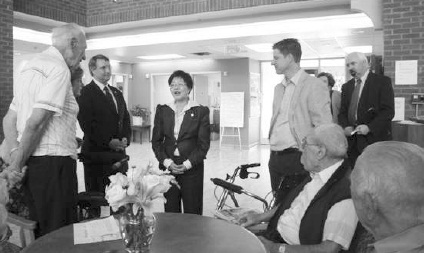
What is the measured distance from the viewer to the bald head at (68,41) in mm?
2645

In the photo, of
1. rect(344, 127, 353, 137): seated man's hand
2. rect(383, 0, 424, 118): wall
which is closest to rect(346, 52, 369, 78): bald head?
rect(344, 127, 353, 137): seated man's hand

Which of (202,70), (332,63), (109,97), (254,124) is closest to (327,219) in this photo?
(109,97)

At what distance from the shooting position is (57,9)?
7.89 meters

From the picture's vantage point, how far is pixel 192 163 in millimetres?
3480

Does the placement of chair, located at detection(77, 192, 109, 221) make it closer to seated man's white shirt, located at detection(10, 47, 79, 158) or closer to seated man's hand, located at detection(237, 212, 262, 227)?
seated man's white shirt, located at detection(10, 47, 79, 158)

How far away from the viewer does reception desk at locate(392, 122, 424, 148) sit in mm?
4171

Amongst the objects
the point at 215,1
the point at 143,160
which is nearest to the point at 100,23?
the point at 215,1

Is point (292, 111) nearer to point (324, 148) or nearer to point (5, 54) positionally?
point (324, 148)

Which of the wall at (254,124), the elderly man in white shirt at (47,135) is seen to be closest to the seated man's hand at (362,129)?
the elderly man in white shirt at (47,135)

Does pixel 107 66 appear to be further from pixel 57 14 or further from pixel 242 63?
pixel 242 63

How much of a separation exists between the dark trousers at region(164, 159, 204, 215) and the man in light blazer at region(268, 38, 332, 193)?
0.67m

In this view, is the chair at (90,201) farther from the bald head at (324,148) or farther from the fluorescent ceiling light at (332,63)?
the fluorescent ceiling light at (332,63)

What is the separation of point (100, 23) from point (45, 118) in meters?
6.54

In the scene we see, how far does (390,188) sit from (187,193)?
2628 millimetres
